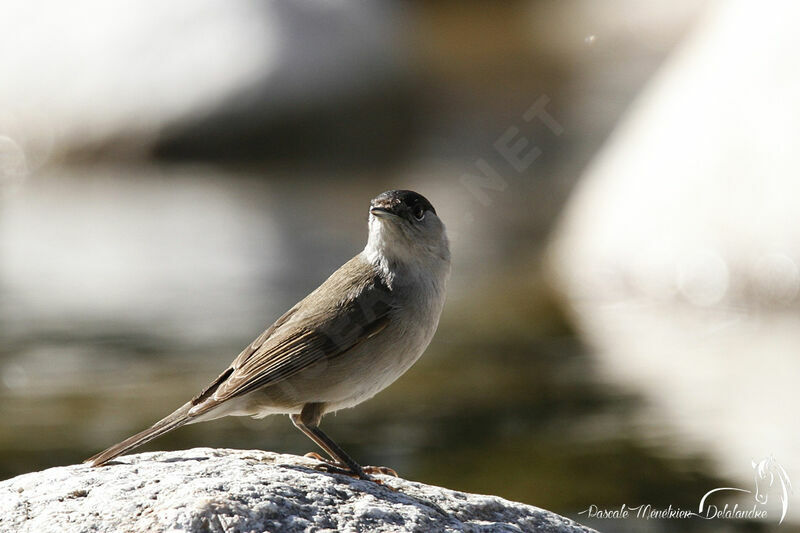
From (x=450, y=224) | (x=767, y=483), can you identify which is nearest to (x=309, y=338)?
(x=767, y=483)

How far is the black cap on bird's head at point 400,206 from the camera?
18.8ft

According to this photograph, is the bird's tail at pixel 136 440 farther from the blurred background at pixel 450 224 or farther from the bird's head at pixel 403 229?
the blurred background at pixel 450 224

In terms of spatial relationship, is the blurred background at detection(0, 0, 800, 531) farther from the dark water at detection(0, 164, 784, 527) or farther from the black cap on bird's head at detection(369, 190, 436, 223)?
the black cap on bird's head at detection(369, 190, 436, 223)

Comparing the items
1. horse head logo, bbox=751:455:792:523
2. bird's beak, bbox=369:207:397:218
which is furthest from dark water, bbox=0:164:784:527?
bird's beak, bbox=369:207:397:218

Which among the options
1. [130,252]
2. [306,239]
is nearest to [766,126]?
[306,239]

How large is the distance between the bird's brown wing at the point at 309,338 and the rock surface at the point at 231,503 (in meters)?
0.37

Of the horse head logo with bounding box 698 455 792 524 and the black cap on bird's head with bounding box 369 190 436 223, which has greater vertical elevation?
the black cap on bird's head with bounding box 369 190 436 223

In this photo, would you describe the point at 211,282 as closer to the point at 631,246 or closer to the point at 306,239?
the point at 306,239

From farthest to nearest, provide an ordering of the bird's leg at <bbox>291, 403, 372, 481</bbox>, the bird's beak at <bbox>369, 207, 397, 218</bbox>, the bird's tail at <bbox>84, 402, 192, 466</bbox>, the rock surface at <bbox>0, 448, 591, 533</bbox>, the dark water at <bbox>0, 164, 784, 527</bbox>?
the dark water at <bbox>0, 164, 784, 527</bbox> → the bird's beak at <bbox>369, 207, 397, 218</bbox> → the bird's leg at <bbox>291, 403, 372, 481</bbox> → the bird's tail at <bbox>84, 402, 192, 466</bbox> → the rock surface at <bbox>0, 448, 591, 533</bbox>

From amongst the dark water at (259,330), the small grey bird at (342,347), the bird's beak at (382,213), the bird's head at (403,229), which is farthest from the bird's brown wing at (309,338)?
the dark water at (259,330)

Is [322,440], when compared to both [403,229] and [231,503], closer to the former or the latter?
[231,503]

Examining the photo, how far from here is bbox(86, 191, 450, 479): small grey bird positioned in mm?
5336

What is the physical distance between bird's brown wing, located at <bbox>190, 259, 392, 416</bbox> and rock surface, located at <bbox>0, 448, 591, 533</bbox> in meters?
0.37

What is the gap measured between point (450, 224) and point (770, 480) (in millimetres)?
10279
